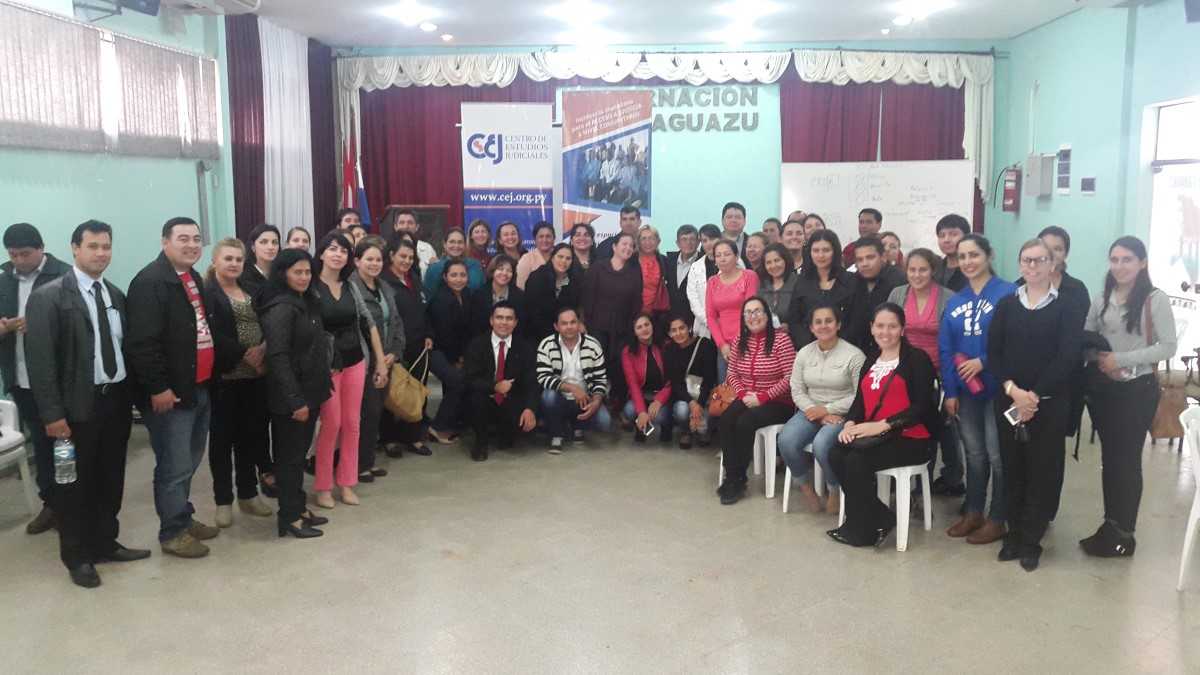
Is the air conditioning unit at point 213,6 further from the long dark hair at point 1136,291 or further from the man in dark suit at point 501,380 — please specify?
the long dark hair at point 1136,291

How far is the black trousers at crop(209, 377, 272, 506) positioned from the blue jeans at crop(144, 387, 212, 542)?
0.41 feet

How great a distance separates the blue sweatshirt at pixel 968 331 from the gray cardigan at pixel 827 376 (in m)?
0.43

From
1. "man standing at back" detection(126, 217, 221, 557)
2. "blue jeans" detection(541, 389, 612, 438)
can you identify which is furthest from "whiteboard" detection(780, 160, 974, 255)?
"man standing at back" detection(126, 217, 221, 557)

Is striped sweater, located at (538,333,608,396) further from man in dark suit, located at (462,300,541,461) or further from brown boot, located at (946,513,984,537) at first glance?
brown boot, located at (946,513,984,537)

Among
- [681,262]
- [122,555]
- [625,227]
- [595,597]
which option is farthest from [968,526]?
[122,555]

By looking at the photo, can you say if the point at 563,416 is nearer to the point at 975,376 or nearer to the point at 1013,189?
the point at 975,376

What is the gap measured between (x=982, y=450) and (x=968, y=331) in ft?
1.75

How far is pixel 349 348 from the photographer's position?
4.13 meters

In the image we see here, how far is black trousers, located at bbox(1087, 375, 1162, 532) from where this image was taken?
138 inches

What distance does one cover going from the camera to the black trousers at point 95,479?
10.8 ft

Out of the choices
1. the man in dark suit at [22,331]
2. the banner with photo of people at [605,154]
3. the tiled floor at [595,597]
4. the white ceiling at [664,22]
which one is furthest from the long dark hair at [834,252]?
the man in dark suit at [22,331]

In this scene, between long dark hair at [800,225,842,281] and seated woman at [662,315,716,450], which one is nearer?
long dark hair at [800,225,842,281]

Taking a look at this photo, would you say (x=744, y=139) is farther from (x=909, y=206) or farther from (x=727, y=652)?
(x=727, y=652)

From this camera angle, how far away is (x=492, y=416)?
536cm
